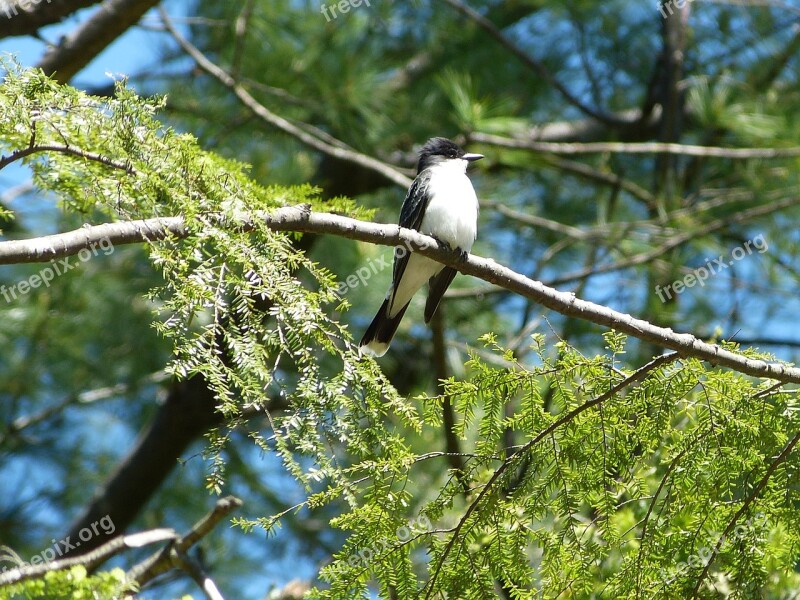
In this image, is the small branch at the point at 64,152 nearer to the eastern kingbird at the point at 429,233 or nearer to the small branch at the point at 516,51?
the eastern kingbird at the point at 429,233

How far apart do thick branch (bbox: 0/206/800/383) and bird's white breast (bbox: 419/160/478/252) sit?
1044 millimetres

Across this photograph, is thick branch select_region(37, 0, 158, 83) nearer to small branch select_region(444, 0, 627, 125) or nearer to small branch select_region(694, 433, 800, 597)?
small branch select_region(444, 0, 627, 125)

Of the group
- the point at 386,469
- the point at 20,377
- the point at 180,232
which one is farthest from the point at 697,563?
the point at 20,377

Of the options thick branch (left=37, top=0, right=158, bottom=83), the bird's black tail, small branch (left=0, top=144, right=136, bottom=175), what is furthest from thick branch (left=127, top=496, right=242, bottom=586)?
thick branch (left=37, top=0, right=158, bottom=83)

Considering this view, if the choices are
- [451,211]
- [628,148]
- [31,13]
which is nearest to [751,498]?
[451,211]

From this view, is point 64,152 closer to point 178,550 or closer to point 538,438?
point 538,438

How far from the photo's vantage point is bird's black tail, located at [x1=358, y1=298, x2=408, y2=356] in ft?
14.0

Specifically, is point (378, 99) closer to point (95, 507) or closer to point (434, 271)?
point (434, 271)

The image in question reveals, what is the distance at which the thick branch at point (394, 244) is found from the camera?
243cm

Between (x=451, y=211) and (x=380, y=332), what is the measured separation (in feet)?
2.31

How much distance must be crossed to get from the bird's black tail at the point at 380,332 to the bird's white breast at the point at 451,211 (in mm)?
431

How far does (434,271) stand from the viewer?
15.1ft

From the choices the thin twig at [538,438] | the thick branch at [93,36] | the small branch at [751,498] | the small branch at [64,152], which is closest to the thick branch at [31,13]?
the thick branch at [93,36]

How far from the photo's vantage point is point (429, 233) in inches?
172
